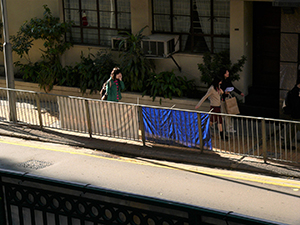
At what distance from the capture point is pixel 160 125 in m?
11.9

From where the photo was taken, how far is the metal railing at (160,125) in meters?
11.0

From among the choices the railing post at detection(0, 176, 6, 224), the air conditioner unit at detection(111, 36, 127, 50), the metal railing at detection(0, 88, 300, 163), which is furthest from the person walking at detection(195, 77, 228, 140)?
the railing post at detection(0, 176, 6, 224)

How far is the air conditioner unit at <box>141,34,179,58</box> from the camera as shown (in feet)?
50.7

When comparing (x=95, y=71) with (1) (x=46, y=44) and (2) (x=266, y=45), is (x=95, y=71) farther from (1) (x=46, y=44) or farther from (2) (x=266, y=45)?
(2) (x=266, y=45)

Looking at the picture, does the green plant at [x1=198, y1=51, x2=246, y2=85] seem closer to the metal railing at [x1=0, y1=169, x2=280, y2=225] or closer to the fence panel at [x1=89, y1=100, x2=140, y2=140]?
the fence panel at [x1=89, y1=100, x2=140, y2=140]

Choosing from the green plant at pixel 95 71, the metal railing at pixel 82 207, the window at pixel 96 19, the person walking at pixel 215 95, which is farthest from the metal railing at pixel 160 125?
the metal railing at pixel 82 207

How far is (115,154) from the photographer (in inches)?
484

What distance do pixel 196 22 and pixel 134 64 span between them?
2.31 metres

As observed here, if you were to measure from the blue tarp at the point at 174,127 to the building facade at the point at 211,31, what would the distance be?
3573mm

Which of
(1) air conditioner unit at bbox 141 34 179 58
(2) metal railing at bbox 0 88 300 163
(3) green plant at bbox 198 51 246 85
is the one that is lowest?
(2) metal railing at bbox 0 88 300 163

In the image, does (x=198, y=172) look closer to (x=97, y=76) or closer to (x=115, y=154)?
(x=115, y=154)

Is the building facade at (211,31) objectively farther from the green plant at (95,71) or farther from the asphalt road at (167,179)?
the asphalt road at (167,179)

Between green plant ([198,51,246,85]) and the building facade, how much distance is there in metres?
0.27

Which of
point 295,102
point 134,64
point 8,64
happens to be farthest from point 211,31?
point 8,64
